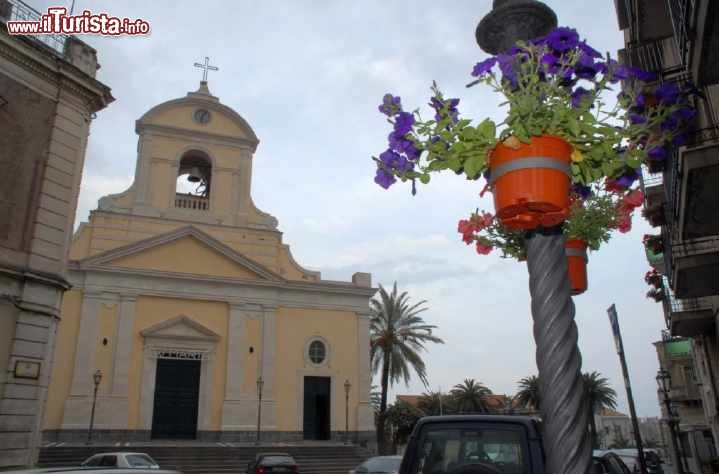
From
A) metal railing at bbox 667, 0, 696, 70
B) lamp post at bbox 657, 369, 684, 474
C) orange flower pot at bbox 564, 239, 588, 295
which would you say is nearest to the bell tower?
lamp post at bbox 657, 369, 684, 474

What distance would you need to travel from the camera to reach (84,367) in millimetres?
25688

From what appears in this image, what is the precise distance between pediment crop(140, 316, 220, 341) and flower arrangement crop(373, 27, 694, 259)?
87.7 ft

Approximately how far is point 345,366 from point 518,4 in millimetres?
29021

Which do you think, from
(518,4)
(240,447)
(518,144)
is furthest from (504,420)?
(240,447)

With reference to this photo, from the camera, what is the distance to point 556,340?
249cm

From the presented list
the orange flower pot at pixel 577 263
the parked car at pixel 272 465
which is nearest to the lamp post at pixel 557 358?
the orange flower pot at pixel 577 263

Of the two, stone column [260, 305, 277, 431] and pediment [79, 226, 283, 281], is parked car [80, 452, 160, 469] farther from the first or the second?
pediment [79, 226, 283, 281]

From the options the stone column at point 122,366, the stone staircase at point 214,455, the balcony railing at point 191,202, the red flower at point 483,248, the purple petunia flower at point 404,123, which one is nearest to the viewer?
the purple petunia flower at point 404,123

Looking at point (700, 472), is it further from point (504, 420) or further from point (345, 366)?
point (504, 420)

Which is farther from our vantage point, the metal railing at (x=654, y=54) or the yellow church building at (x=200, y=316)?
the yellow church building at (x=200, y=316)

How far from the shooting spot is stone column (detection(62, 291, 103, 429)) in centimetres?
2466

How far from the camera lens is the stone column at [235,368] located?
27.4 metres

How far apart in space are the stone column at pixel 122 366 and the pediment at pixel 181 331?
0.80 meters

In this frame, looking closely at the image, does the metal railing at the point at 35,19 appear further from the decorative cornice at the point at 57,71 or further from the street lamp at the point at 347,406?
the street lamp at the point at 347,406
